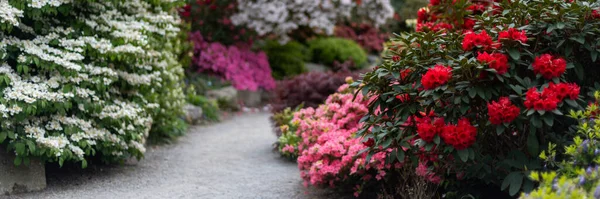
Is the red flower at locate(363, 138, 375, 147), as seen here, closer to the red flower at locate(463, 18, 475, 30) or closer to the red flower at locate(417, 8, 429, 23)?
the red flower at locate(463, 18, 475, 30)

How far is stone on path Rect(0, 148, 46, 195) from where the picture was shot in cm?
470

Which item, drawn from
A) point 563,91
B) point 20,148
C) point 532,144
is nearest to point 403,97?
point 532,144

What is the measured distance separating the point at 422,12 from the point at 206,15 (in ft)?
20.1

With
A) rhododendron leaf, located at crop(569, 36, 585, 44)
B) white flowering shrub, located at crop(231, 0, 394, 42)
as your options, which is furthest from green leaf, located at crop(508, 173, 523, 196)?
white flowering shrub, located at crop(231, 0, 394, 42)

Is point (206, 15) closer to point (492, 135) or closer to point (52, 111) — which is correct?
point (52, 111)

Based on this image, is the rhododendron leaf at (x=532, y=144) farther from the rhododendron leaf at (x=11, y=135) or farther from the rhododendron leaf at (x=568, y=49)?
the rhododendron leaf at (x=11, y=135)

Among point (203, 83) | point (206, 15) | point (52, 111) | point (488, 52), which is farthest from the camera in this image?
point (206, 15)

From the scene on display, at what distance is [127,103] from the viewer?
5453 millimetres

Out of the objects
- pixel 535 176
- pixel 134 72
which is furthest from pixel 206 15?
pixel 535 176

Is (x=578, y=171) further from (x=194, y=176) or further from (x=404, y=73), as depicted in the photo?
(x=194, y=176)

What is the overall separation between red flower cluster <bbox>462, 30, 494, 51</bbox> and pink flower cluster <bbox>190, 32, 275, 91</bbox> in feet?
23.8

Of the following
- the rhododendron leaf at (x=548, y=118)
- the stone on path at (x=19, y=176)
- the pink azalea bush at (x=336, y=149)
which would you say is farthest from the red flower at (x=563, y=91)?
the stone on path at (x=19, y=176)

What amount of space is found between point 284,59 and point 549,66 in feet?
29.3

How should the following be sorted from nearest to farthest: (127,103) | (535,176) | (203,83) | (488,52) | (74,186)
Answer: (535,176) < (488,52) < (74,186) < (127,103) < (203,83)
